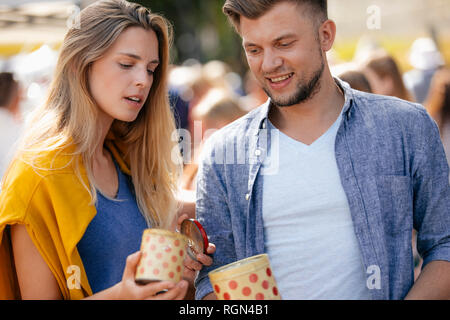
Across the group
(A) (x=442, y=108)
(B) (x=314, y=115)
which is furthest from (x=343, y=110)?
(A) (x=442, y=108)

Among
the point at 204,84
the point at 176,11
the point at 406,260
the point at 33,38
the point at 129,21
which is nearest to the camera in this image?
the point at 406,260

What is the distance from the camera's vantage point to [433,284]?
212cm

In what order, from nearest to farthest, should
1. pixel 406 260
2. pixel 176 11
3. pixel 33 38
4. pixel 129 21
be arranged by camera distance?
1. pixel 406 260
2. pixel 129 21
3. pixel 33 38
4. pixel 176 11

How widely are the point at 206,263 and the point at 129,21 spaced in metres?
1.17

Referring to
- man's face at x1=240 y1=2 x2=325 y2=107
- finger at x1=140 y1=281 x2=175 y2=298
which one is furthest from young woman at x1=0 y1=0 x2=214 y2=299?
man's face at x1=240 y1=2 x2=325 y2=107

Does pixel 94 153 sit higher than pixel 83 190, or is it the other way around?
pixel 94 153

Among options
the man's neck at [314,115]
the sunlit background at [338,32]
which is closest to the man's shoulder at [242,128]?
the man's neck at [314,115]

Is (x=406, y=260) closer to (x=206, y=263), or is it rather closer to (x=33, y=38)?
(x=206, y=263)

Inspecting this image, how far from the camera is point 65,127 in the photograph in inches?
96.0

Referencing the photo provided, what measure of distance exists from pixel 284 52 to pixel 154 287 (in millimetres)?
1112

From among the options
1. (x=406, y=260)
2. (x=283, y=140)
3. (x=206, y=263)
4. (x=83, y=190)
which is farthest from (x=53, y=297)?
(x=406, y=260)

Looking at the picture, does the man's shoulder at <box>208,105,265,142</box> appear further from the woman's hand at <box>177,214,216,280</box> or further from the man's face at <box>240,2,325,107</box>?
the woman's hand at <box>177,214,216,280</box>

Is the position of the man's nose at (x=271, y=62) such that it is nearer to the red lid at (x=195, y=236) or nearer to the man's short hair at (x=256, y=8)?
the man's short hair at (x=256, y=8)

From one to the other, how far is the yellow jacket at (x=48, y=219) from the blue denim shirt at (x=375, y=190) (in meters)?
0.53
